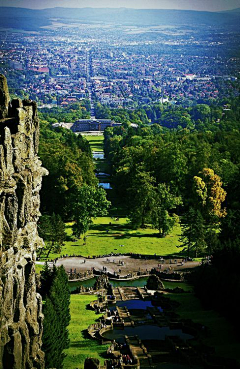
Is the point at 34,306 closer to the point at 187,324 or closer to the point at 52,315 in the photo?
the point at 52,315

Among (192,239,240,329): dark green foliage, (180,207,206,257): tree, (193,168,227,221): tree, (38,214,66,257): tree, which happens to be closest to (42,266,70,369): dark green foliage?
(192,239,240,329): dark green foliage

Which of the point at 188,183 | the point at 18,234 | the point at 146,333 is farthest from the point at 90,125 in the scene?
the point at 18,234

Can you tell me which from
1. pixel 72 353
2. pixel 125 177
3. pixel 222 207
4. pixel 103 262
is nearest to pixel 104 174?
pixel 125 177

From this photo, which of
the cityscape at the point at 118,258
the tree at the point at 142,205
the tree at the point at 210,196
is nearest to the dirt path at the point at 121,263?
the cityscape at the point at 118,258

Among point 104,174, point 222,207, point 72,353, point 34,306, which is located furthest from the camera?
point 104,174

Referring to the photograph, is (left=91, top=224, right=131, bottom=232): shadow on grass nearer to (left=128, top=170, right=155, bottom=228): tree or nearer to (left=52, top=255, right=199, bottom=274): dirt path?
(left=128, top=170, right=155, bottom=228): tree

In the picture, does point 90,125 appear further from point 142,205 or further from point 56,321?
point 56,321
